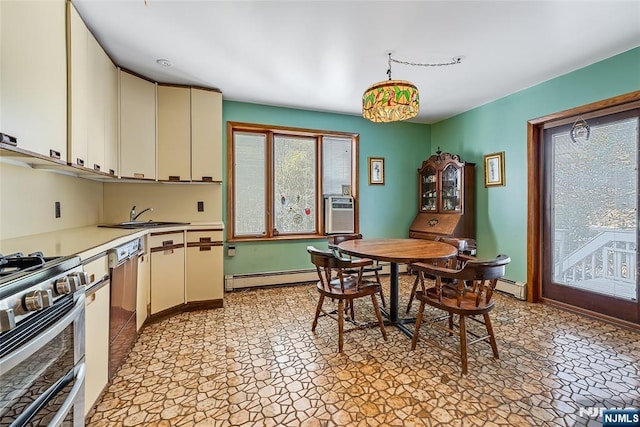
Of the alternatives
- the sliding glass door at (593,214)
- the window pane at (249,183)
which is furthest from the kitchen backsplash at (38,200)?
the sliding glass door at (593,214)

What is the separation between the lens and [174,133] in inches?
123

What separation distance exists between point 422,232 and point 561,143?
1952 millimetres

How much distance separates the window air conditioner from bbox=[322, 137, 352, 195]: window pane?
0.19 metres

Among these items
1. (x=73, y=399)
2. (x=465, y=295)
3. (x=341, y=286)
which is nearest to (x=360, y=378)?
(x=341, y=286)

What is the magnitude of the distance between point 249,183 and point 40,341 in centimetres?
312

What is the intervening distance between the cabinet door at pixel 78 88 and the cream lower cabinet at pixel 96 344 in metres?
0.99

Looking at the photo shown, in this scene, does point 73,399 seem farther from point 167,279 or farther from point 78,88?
point 78,88

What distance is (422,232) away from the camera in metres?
4.38

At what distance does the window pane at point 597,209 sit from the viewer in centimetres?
265

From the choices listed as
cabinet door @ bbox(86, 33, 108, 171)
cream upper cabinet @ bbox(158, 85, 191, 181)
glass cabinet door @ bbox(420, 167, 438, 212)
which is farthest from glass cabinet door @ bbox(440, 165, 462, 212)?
cabinet door @ bbox(86, 33, 108, 171)

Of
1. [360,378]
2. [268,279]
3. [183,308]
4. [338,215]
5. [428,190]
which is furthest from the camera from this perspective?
[428,190]

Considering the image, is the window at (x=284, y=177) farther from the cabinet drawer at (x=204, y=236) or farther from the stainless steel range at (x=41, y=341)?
the stainless steel range at (x=41, y=341)

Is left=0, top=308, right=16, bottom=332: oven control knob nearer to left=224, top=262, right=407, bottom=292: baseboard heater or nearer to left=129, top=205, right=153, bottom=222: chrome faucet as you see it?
left=129, top=205, right=153, bottom=222: chrome faucet

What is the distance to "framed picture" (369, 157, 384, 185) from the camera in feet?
15.0
